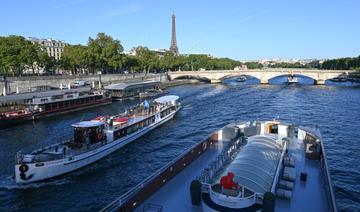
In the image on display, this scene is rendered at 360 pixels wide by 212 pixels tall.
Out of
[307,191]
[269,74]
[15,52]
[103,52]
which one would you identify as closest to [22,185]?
[307,191]

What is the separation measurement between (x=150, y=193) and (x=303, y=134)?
1367cm

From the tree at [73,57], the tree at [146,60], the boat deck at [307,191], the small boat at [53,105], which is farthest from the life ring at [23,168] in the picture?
the tree at [146,60]

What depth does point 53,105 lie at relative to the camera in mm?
54250

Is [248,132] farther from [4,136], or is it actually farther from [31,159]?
[4,136]

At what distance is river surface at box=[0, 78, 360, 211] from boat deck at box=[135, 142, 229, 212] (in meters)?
6.71

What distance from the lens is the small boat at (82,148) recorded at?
23891mm

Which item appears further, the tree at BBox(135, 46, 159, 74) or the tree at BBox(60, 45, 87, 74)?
the tree at BBox(135, 46, 159, 74)

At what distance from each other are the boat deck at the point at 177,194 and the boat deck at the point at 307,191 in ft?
12.5

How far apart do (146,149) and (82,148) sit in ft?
24.3

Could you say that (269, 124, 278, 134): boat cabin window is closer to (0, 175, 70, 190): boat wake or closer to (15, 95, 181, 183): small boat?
(15, 95, 181, 183): small boat

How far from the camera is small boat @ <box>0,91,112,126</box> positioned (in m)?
46.1

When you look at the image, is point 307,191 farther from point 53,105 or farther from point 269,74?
point 269,74

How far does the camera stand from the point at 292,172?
16.1 metres

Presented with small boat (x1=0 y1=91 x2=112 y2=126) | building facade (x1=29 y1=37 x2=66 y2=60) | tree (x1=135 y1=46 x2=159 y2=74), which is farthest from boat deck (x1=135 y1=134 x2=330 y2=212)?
building facade (x1=29 y1=37 x2=66 y2=60)
